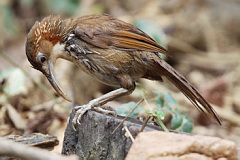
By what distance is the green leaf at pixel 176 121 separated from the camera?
14.9 ft

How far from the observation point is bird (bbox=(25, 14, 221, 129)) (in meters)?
4.12

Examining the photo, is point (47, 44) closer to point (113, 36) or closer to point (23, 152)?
point (113, 36)

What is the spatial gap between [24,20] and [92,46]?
7917 mm

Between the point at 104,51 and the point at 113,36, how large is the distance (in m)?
0.16

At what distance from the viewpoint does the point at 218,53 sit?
10.4 metres

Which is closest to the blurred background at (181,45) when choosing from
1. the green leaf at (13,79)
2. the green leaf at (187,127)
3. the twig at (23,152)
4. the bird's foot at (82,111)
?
the green leaf at (13,79)

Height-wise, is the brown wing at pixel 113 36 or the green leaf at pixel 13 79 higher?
the brown wing at pixel 113 36

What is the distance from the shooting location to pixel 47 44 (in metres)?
4.14

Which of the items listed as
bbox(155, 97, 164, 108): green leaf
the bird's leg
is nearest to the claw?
the bird's leg

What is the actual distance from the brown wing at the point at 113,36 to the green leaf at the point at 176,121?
73 centimetres

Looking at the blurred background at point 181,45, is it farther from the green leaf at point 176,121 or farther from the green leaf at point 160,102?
the green leaf at point 176,121

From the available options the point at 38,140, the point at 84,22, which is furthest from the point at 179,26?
the point at 38,140

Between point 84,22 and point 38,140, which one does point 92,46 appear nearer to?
point 84,22

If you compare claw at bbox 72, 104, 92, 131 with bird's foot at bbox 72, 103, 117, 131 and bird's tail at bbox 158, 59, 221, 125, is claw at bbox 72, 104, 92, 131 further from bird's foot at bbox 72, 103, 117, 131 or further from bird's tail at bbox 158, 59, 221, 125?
bird's tail at bbox 158, 59, 221, 125
